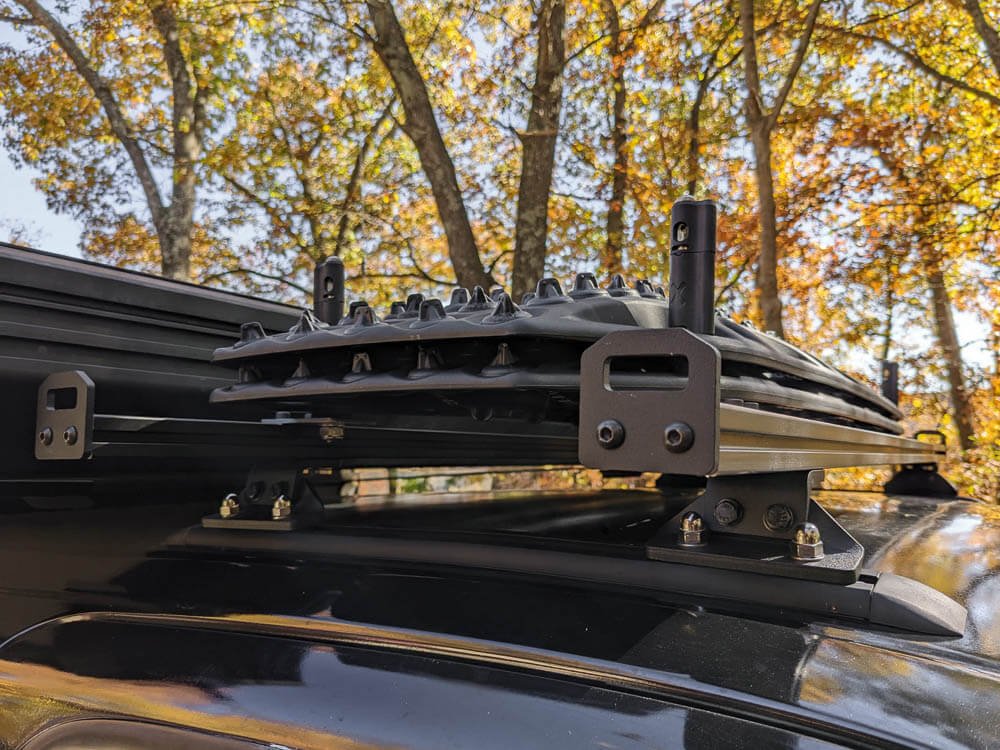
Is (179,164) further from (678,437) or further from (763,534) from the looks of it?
(678,437)

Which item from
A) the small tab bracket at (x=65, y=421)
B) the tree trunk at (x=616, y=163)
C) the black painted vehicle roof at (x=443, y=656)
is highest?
the tree trunk at (x=616, y=163)

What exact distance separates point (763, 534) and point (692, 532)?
0.10 metres

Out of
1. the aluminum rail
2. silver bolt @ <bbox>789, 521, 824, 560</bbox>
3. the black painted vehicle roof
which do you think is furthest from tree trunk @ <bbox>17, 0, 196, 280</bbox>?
silver bolt @ <bbox>789, 521, 824, 560</bbox>

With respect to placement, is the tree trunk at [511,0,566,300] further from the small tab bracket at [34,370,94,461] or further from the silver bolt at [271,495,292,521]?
the small tab bracket at [34,370,94,461]

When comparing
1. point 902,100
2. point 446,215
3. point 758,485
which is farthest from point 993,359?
point 758,485

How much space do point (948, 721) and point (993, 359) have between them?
12.8m

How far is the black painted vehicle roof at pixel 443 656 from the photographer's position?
73cm

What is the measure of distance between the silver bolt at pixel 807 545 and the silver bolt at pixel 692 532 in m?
0.13

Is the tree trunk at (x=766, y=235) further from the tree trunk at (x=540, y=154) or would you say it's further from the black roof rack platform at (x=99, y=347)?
the black roof rack platform at (x=99, y=347)

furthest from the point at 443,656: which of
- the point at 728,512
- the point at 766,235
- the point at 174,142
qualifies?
the point at 174,142

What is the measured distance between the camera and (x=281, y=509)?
1.37m

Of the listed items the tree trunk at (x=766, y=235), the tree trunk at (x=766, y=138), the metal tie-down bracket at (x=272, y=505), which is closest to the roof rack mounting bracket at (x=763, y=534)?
the metal tie-down bracket at (x=272, y=505)

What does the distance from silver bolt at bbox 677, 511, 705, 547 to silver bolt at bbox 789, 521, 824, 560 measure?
0.13m

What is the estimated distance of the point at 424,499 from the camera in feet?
7.34
